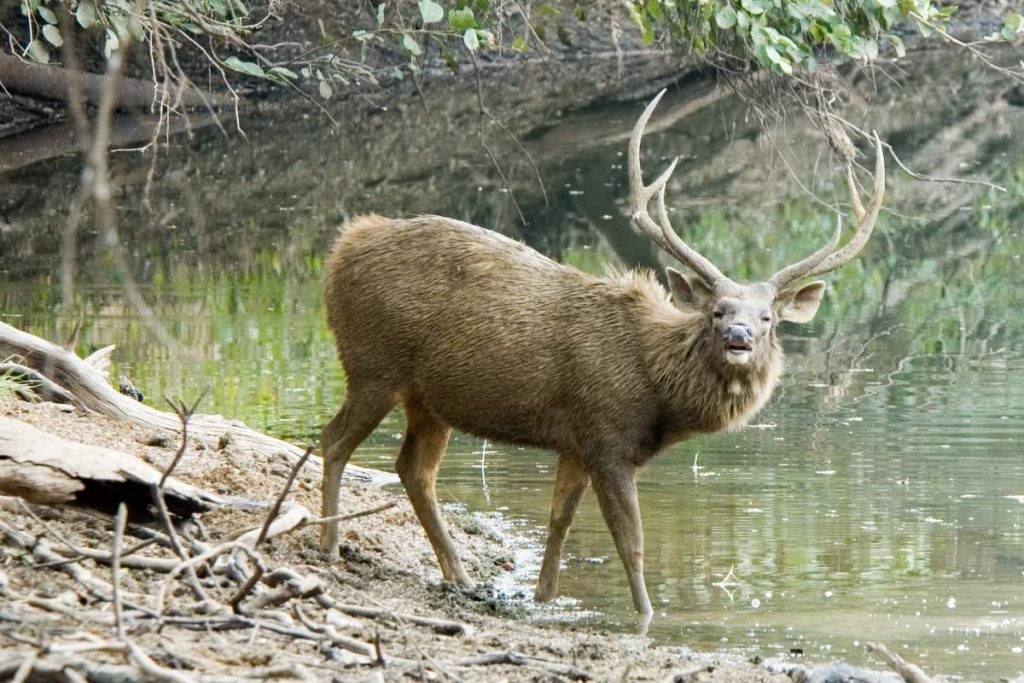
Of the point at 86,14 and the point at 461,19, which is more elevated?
the point at 461,19

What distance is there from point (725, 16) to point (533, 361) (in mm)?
2040

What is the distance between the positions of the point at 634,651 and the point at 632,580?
105 cm

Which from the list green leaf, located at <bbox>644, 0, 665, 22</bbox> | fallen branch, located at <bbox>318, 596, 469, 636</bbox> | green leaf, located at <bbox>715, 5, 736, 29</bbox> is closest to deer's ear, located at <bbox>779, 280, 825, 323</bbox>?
green leaf, located at <bbox>715, 5, 736, 29</bbox>

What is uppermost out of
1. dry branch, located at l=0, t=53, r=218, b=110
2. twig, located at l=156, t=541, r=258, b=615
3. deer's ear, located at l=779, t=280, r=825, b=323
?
dry branch, located at l=0, t=53, r=218, b=110

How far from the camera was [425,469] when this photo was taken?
812cm

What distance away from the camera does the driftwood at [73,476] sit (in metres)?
6.12

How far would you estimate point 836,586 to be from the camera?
305 inches

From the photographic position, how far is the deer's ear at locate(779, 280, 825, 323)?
25.4 ft

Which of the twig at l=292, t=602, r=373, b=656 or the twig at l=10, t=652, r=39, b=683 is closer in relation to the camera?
the twig at l=10, t=652, r=39, b=683

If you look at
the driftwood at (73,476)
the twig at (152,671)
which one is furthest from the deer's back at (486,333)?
the twig at (152,671)

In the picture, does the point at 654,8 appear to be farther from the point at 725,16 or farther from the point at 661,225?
the point at 661,225

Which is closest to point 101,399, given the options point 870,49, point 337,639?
point 870,49

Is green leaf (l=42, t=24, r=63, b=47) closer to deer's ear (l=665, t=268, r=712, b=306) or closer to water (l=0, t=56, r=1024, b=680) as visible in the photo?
deer's ear (l=665, t=268, r=712, b=306)

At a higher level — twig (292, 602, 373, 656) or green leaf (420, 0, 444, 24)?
green leaf (420, 0, 444, 24)
